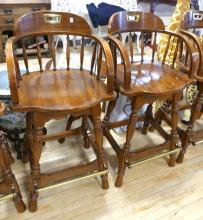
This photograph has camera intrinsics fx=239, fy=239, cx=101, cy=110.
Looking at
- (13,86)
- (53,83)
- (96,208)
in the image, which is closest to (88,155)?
(96,208)

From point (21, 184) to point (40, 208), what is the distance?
8.3 inches

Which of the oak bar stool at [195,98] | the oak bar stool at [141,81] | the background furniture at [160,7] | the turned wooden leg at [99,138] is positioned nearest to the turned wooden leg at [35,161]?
the turned wooden leg at [99,138]

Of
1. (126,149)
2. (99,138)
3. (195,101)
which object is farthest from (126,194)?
(195,101)

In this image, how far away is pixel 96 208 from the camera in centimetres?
128

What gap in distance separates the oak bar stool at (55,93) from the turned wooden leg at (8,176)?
58 millimetres

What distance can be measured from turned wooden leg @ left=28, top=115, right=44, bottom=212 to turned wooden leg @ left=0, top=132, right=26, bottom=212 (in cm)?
5

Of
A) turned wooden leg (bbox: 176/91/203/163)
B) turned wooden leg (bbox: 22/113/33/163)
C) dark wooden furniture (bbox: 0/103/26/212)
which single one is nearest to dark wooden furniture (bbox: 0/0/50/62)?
turned wooden leg (bbox: 22/113/33/163)

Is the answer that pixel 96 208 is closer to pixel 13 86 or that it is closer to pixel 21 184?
pixel 21 184

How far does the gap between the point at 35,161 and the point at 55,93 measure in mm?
332

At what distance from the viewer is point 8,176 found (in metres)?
1.11

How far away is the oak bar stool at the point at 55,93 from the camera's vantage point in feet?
3.30

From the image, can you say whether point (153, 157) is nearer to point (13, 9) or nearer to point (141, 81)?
point (141, 81)

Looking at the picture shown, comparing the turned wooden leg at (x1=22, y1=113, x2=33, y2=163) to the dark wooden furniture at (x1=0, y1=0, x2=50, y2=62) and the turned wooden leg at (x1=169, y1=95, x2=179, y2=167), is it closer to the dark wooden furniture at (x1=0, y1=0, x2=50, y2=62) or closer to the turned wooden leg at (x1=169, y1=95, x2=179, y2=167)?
the turned wooden leg at (x1=169, y1=95, x2=179, y2=167)

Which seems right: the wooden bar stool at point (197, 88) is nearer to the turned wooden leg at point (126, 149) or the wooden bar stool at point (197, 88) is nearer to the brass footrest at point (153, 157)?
the brass footrest at point (153, 157)
